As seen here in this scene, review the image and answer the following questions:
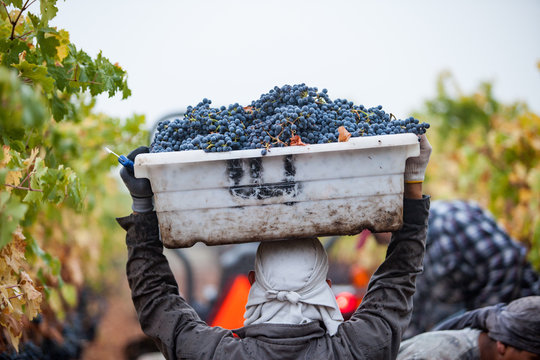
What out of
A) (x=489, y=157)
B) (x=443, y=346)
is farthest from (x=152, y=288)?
(x=489, y=157)

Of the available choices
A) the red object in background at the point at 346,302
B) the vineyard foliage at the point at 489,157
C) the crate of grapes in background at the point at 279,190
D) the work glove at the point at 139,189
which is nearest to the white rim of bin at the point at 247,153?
the crate of grapes in background at the point at 279,190

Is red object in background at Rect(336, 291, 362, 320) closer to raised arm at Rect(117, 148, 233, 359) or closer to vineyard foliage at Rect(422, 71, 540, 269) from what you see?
vineyard foliage at Rect(422, 71, 540, 269)

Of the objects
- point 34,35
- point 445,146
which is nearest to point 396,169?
point 34,35

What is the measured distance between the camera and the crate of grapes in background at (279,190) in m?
1.53

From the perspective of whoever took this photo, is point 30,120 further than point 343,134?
No

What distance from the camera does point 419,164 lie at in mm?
1753

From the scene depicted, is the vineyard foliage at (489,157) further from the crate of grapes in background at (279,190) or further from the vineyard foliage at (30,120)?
the vineyard foliage at (30,120)

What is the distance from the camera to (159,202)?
159 centimetres

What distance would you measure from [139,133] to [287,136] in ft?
7.58

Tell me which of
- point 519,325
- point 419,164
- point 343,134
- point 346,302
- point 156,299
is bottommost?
point 346,302

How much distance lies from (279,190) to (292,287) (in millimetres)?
391

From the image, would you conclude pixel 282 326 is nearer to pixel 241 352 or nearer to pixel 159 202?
pixel 241 352

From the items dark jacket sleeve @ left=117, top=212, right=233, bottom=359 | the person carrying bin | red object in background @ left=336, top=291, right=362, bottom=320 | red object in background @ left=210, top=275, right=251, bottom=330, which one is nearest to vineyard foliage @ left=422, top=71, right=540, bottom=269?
red object in background @ left=336, top=291, right=362, bottom=320

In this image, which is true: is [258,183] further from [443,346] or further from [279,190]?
[443,346]
